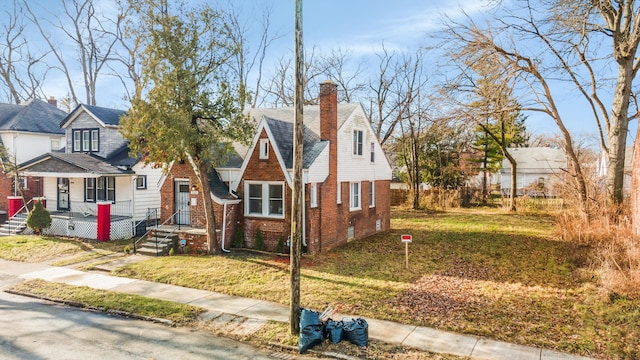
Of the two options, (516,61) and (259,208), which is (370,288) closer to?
(259,208)

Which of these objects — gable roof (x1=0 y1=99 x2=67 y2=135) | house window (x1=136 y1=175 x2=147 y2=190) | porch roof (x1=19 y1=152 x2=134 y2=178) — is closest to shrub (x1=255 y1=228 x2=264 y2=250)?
house window (x1=136 y1=175 x2=147 y2=190)

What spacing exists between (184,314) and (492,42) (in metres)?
18.2

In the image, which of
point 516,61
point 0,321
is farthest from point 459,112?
point 0,321

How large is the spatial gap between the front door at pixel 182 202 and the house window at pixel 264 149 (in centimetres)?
443

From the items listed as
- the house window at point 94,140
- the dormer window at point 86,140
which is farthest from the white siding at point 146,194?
the dormer window at point 86,140

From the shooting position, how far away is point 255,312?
10.2 metres

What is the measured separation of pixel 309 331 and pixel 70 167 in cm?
1902

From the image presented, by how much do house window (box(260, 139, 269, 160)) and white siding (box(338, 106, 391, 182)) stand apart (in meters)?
3.43

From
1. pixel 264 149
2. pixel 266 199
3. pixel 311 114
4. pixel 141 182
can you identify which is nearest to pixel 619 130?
pixel 311 114

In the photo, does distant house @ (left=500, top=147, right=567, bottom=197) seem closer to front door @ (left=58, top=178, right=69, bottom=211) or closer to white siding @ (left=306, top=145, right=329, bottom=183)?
white siding @ (left=306, top=145, right=329, bottom=183)

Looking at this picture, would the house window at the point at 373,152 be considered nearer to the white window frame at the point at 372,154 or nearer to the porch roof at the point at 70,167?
the white window frame at the point at 372,154

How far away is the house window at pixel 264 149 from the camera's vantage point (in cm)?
1692

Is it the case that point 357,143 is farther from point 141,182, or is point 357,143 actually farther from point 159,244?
point 141,182

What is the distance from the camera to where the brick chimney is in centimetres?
1706
